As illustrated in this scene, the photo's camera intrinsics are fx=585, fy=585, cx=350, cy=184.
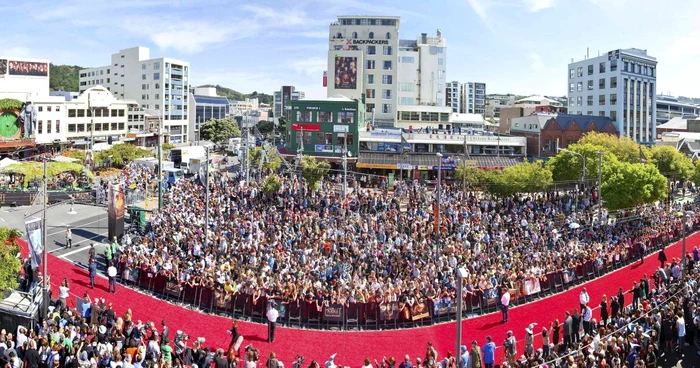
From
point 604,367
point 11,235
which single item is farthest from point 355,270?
point 11,235

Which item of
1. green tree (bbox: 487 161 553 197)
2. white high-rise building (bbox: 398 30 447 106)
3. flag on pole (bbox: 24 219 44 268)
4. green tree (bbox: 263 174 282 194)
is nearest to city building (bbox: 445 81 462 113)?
white high-rise building (bbox: 398 30 447 106)

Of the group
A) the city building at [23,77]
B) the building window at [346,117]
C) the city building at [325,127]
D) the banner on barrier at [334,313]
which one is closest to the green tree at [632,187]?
the banner on barrier at [334,313]

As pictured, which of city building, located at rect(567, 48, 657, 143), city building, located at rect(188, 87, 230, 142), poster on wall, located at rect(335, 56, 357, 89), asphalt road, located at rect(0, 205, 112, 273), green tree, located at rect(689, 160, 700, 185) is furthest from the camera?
city building, located at rect(188, 87, 230, 142)

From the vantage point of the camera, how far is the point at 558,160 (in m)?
50.5

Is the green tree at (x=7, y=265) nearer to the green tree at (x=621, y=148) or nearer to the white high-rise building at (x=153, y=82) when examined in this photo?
the green tree at (x=621, y=148)

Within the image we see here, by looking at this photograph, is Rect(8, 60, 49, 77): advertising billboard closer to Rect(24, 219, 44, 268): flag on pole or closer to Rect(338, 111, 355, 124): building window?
Rect(338, 111, 355, 124): building window

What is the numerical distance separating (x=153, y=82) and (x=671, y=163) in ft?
277

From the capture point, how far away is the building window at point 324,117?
64.8 metres

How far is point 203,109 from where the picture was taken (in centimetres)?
12281

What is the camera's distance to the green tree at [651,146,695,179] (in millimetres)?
54531

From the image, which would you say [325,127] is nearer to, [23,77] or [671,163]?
[671,163]

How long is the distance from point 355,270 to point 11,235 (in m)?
13.9

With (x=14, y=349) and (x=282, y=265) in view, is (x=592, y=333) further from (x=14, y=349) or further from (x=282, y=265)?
(x=14, y=349)

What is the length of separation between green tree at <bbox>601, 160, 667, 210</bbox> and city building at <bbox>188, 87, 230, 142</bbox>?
8704 cm
